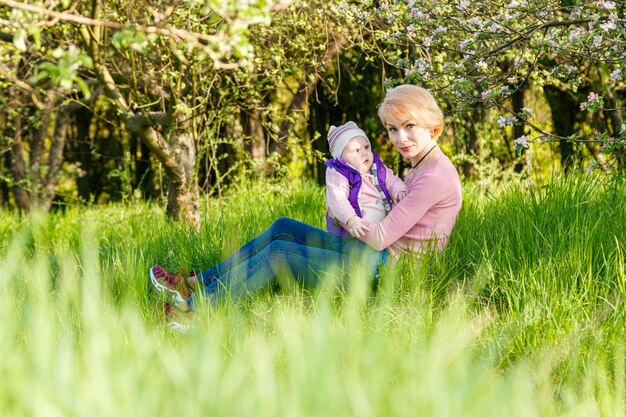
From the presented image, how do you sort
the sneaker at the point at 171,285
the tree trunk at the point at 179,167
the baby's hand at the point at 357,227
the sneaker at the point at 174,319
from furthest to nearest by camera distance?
the tree trunk at the point at 179,167 < the sneaker at the point at 171,285 < the baby's hand at the point at 357,227 < the sneaker at the point at 174,319

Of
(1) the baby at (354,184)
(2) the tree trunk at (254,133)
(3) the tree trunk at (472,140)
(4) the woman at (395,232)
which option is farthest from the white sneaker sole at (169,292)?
(3) the tree trunk at (472,140)

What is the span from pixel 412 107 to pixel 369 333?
124 centimetres

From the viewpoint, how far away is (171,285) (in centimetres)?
398

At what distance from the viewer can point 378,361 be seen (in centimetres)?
256

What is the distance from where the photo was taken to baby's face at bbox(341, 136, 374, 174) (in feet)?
12.7

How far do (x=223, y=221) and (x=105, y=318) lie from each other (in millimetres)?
2086

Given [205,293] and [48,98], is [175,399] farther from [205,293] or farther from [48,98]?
[48,98]

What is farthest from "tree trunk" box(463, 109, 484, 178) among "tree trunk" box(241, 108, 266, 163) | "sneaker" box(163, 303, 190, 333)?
"sneaker" box(163, 303, 190, 333)

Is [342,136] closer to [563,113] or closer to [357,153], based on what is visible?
[357,153]

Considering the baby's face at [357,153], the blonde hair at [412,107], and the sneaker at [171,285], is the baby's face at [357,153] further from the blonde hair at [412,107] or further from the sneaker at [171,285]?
the sneaker at [171,285]

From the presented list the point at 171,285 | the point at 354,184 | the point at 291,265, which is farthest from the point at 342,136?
the point at 171,285

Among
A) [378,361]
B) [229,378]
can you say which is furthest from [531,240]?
[229,378]

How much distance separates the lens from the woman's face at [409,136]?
386 centimetres

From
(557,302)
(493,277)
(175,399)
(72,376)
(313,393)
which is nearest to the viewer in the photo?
(313,393)
